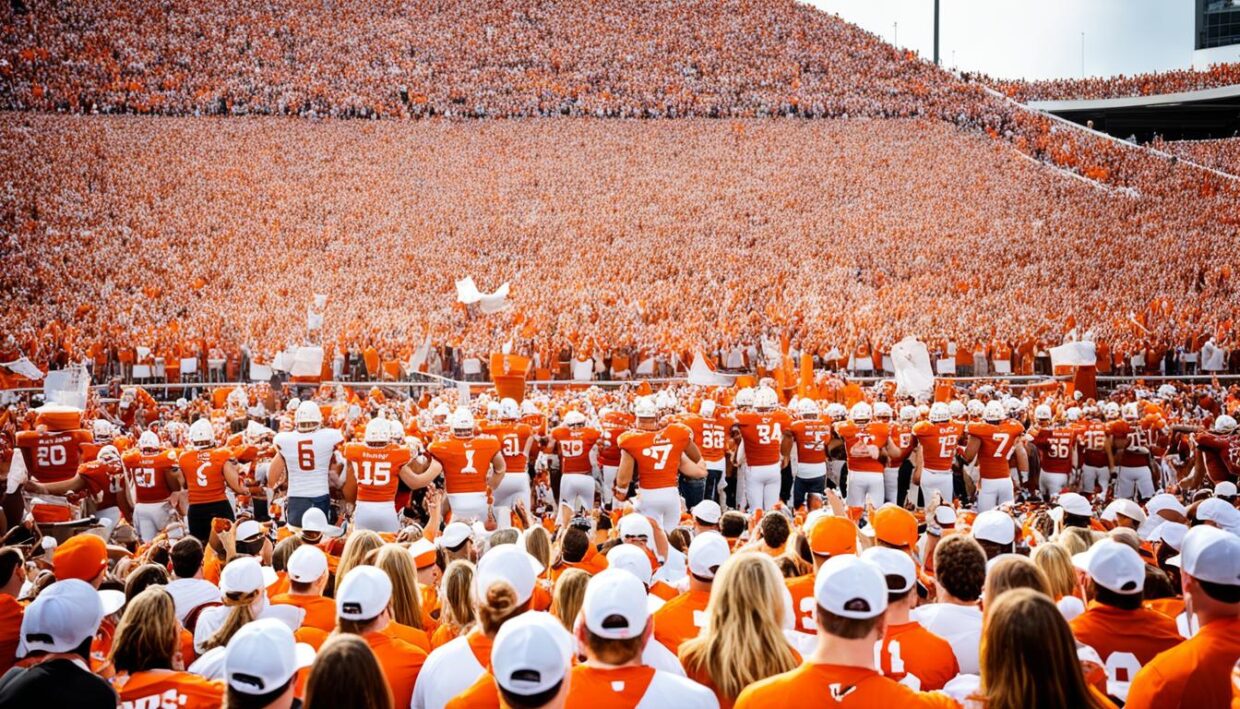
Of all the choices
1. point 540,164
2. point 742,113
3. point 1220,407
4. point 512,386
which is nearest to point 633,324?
point 512,386

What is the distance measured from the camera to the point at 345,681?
2652mm

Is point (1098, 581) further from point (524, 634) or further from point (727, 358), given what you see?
point (727, 358)

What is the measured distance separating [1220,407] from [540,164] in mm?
25088

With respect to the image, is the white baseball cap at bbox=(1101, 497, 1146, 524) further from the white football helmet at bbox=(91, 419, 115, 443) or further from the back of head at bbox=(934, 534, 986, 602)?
the white football helmet at bbox=(91, 419, 115, 443)

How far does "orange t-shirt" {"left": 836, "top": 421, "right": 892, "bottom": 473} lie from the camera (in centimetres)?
1015

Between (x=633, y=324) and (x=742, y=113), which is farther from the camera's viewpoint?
(x=742, y=113)

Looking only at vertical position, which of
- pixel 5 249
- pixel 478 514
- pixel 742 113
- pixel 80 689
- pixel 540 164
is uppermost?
pixel 742 113

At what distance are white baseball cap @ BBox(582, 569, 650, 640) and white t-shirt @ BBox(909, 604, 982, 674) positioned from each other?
144 cm

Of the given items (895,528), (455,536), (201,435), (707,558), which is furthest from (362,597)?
(201,435)

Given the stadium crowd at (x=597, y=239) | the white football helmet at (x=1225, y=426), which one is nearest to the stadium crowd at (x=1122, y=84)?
the stadium crowd at (x=597, y=239)

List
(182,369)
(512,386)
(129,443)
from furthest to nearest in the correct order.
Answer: (182,369), (512,386), (129,443)

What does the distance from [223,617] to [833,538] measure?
9.16 feet

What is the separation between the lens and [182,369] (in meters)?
18.4

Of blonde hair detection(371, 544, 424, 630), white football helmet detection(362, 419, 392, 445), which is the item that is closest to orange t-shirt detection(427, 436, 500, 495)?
white football helmet detection(362, 419, 392, 445)
